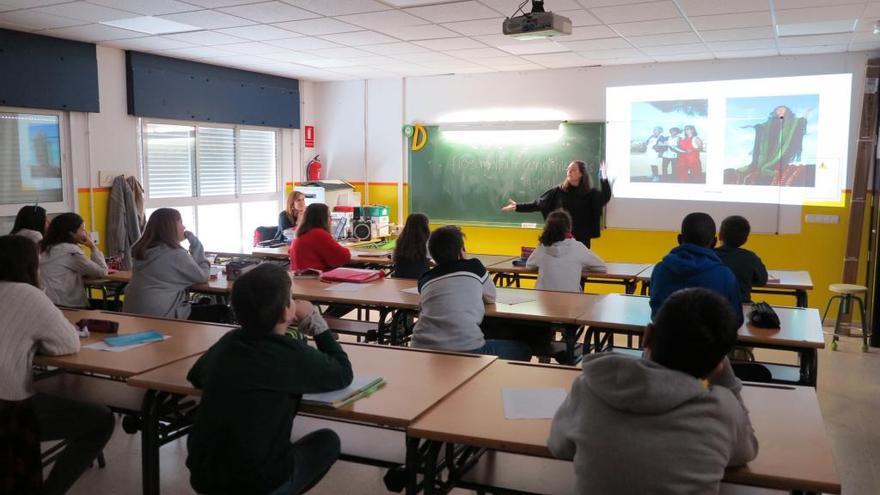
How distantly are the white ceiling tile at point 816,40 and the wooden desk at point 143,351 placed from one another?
5518mm

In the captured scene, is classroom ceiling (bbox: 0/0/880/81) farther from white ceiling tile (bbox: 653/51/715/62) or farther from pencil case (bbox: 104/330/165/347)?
pencil case (bbox: 104/330/165/347)

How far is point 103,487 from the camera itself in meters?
3.50

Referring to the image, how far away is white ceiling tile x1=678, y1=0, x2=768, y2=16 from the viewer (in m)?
4.96

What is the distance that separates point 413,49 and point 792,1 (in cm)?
338

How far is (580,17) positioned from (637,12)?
1.39ft

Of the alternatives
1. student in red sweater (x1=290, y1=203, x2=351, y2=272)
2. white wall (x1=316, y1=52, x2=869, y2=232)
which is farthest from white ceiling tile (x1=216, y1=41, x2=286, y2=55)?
white wall (x1=316, y1=52, x2=869, y2=232)

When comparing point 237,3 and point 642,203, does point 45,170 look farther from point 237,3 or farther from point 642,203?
point 642,203

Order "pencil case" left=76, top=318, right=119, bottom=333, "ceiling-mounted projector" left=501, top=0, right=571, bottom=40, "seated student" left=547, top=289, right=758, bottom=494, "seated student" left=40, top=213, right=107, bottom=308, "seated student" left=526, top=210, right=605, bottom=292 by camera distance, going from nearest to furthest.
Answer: "seated student" left=547, top=289, right=758, bottom=494, "pencil case" left=76, top=318, right=119, bottom=333, "ceiling-mounted projector" left=501, top=0, right=571, bottom=40, "seated student" left=40, top=213, right=107, bottom=308, "seated student" left=526, top=210, right=605, bottom=292

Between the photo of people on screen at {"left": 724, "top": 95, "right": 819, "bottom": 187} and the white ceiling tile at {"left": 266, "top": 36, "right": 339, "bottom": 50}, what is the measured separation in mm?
4222

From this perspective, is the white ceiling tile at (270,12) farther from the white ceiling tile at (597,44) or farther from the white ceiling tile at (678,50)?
the white ceiling tile at (678,50)

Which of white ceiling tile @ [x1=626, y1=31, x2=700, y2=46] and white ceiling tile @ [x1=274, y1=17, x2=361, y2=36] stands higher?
white ceiling tile @ [x1=626, y1=31, x2=700, y2=46]

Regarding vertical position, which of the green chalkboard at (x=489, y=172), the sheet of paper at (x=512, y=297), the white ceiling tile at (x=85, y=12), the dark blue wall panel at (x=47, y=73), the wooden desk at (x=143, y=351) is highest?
the white ceiling tile at (x=85, y=12)

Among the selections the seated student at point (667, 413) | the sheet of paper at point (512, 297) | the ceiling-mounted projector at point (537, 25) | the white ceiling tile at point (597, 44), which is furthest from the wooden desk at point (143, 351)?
the white ceiling tile at point (597, 44)

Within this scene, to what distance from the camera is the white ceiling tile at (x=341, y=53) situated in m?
6.95
